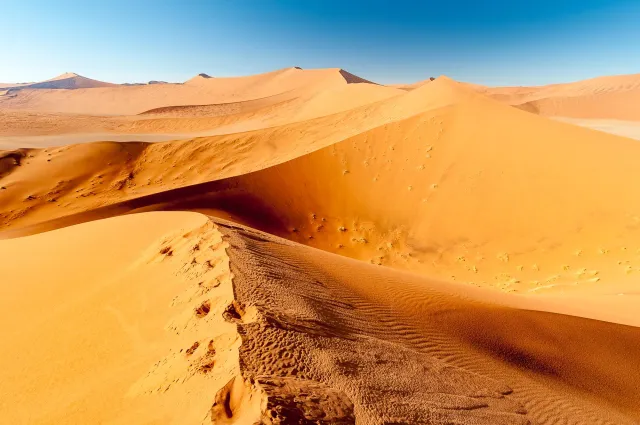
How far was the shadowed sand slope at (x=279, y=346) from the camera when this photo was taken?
2619mm

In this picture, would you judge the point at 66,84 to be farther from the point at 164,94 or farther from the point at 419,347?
the point at 419,347

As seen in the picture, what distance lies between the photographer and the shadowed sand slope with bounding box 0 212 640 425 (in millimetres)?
2619

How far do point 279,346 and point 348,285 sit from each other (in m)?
A: 2.48

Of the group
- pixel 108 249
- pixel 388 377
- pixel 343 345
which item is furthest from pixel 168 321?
pixel 108 249

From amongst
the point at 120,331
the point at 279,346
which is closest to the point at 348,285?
the point at 279,346

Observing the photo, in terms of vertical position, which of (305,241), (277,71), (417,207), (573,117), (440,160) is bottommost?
(305,241)

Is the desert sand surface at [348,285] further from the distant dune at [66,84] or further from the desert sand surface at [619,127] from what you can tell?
the distant dune at [66,84]

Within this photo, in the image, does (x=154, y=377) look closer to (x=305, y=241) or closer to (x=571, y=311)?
(x=571, y=311)

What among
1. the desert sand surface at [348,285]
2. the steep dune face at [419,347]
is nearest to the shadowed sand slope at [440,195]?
the desert sand surface at [348,285]

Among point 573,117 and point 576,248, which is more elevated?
point 573,117

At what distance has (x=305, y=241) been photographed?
39.3ft

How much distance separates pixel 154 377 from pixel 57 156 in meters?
20.5

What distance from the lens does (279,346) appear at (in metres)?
2.88

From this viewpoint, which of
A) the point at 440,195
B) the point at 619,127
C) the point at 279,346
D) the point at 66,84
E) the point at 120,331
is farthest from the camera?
the point at 66,84
